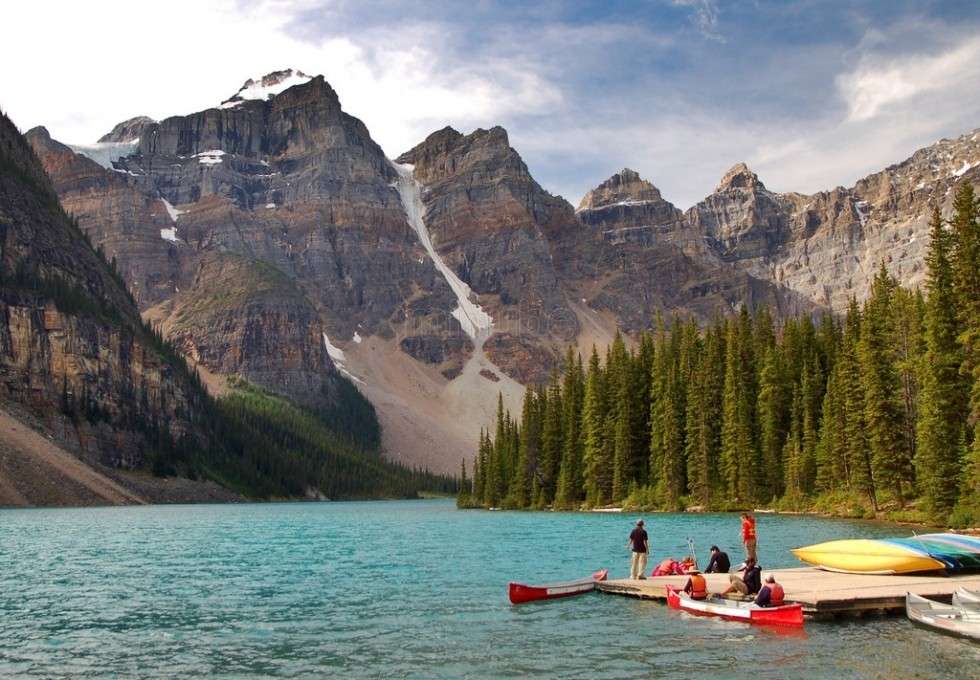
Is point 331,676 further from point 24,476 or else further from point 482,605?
point 24,476

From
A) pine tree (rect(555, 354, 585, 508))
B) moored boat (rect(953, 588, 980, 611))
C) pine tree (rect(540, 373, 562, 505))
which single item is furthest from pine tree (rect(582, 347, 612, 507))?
moored boat (rect(953, 588, 980, 611))

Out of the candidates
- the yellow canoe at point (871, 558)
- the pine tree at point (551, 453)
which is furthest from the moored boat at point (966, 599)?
the pine tree at point (551, 453)

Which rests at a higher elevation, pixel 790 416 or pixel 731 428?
pixel 790 416

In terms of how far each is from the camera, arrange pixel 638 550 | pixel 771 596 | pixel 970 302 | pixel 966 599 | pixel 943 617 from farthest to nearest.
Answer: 1. pixel 970 302
2. pixel 638 550
3. pixel 771 596
4. pixel 966 599
5. pixel 943 617

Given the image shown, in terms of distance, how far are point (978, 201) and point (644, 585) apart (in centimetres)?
3796

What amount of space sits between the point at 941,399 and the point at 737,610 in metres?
37.9

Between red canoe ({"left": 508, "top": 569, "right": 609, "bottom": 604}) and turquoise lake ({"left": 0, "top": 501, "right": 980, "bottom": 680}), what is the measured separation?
0.63 metres

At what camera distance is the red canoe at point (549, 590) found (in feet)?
117

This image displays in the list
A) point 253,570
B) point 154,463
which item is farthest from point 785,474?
point 154,463

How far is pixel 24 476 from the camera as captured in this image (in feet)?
438

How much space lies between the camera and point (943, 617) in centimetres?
2786

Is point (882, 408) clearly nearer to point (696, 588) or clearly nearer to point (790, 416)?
point (790, 416)

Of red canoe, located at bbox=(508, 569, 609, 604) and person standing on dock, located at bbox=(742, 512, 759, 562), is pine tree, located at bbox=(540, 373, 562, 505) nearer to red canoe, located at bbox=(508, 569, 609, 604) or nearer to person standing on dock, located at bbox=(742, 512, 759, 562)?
red canoe, located at bbox=(508, 569, 609, 604)

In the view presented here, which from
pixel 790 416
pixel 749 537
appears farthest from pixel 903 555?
pixel 790 416
